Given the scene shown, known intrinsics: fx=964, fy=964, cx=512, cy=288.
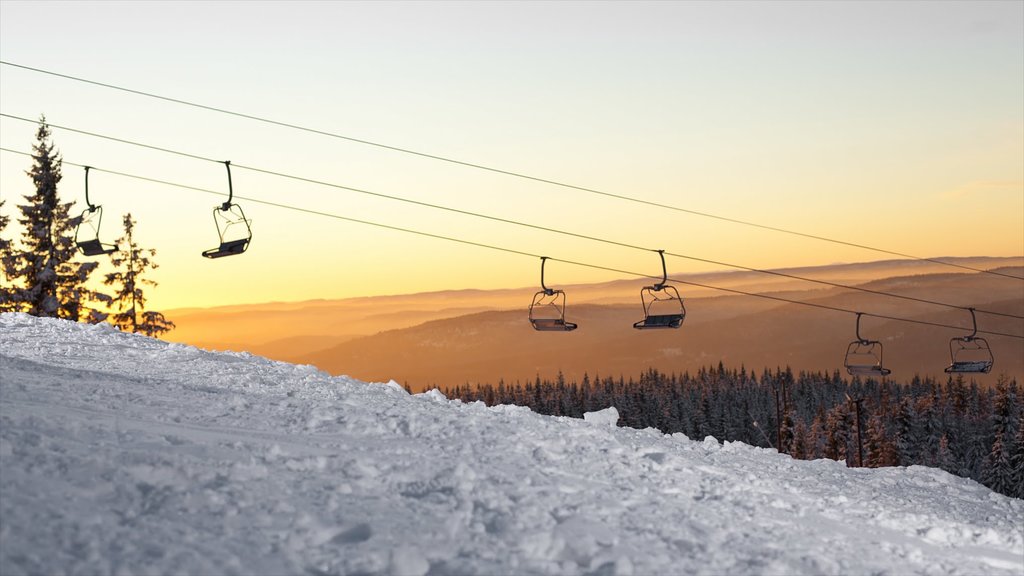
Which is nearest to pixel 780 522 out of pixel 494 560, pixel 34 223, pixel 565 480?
pixel 565 480

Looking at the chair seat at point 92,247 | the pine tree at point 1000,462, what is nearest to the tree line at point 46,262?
the chair seat at point 92,247

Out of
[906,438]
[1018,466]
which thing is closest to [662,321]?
[1018,466]

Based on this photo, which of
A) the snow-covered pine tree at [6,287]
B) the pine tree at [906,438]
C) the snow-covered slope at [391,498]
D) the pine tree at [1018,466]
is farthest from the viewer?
the pine tree at [906,438]

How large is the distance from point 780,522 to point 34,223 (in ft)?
167

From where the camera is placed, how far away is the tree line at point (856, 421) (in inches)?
3937

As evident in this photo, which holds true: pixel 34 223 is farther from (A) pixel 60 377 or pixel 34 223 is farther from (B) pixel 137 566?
(B) pixel 137 566

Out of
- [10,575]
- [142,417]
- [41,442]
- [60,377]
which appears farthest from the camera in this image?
[60,377]

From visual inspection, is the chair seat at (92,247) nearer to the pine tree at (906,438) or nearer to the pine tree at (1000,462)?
the pine tree at (1000,462)

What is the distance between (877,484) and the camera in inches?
864

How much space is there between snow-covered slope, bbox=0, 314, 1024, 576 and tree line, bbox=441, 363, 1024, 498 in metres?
51.5

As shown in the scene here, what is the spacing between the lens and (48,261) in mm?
53531

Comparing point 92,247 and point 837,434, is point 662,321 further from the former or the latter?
point 837,434

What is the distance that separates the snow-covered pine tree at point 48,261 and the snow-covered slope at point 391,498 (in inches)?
1408

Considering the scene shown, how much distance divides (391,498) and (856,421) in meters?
103
